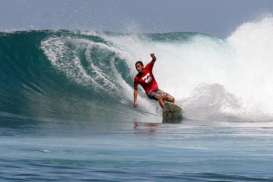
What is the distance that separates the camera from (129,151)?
14672 millimetres

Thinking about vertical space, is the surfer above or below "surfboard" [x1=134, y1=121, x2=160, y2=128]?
above

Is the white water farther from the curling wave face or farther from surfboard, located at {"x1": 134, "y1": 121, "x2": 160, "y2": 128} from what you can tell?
surfboard, located at {"x1": 134, "y1": 121, "x2": 160, "y2": 128}

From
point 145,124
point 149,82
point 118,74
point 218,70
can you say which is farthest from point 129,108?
point 218,70

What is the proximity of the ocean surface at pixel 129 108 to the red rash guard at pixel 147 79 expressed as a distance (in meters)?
0.70

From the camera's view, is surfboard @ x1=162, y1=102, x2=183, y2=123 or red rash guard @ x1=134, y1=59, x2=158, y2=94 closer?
surfboard @ x1=162, y1=102, x2=183, y2=123

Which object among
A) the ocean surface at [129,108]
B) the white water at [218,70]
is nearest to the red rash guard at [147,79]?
the ocean surface at [129,108]

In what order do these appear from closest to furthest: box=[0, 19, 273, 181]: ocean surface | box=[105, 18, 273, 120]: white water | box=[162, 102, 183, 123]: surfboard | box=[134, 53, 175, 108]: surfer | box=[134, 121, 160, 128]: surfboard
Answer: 1. box=[0, 19, 273, 181]: ocean surface
2. box=[134, 121, 160, 128]: surfboard
3. box=[162, 102, 183, 123]: surfboard
4. box=[134, 53, 175, 108]: surfer
5. box=[105, 18, 273, 120]: white water

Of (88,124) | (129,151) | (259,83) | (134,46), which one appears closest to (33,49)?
(134,46)

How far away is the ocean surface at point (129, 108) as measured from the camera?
12969 mm

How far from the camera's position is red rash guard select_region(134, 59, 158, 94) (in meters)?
22.7

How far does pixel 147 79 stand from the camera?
22.7m

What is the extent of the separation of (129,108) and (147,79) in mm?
2350

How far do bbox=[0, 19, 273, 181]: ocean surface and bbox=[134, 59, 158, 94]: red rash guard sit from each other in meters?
0.70

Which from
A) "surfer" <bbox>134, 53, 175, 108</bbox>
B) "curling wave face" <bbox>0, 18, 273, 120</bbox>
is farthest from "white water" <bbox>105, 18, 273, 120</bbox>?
"surfer" <bbox>134, 53, 175, 108</bbox>
